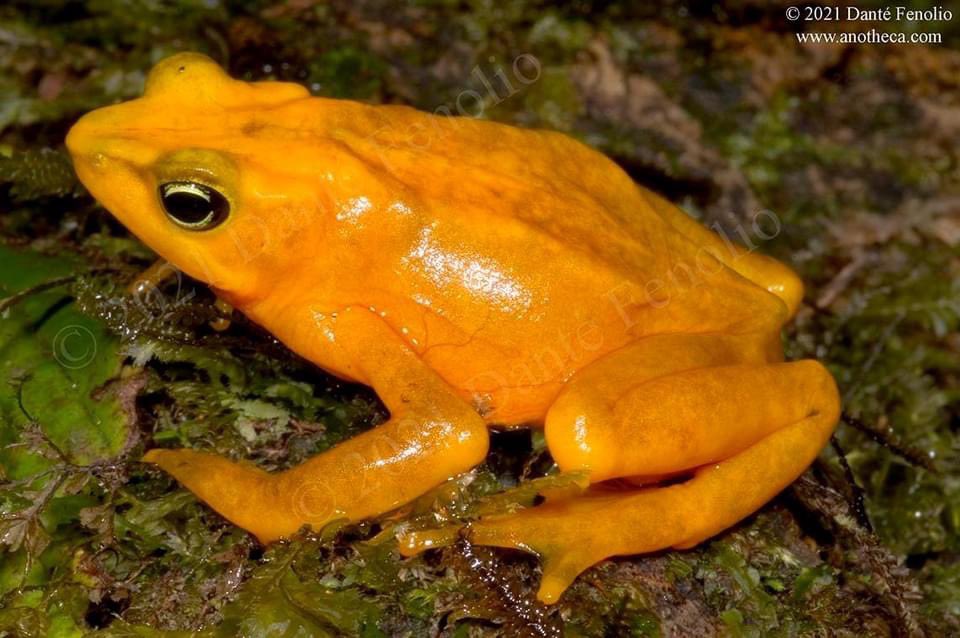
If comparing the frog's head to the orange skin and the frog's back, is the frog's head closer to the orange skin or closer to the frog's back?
the orange skin

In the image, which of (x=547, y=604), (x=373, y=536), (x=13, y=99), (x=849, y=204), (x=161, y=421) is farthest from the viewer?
(x=849, y=204)

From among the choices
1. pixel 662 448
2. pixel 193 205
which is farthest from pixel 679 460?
pixel 193 205

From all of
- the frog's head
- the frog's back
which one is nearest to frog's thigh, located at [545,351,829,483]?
the frog's back

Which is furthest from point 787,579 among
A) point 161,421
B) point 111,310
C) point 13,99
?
point 13,99

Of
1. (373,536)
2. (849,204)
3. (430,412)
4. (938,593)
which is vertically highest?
(430,412)

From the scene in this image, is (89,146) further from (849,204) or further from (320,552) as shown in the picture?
(849,204)

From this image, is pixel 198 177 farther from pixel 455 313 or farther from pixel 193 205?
pixel 455 313

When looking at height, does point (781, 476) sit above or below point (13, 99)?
below
